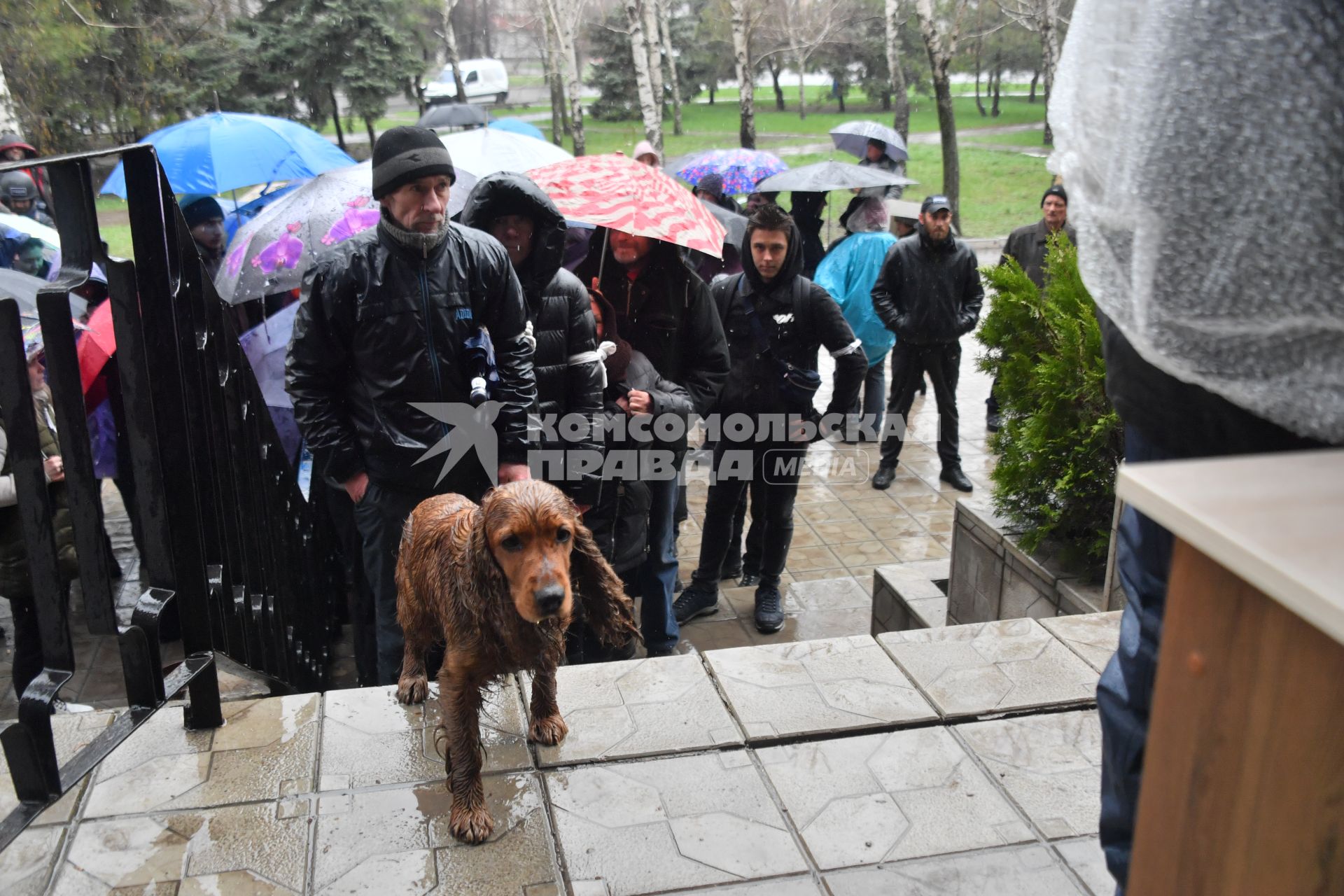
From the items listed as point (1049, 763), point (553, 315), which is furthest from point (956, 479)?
point (1049, 763)

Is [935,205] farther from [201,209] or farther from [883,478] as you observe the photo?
[201,209]

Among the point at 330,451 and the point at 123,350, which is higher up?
the point at 123,350

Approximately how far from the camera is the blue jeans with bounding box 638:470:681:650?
4.68m

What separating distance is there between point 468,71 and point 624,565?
4659 cm

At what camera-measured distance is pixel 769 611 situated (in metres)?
5.55

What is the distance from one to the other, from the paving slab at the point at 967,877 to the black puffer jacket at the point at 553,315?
2.02 meters

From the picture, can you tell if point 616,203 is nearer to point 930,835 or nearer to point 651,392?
point 651,392

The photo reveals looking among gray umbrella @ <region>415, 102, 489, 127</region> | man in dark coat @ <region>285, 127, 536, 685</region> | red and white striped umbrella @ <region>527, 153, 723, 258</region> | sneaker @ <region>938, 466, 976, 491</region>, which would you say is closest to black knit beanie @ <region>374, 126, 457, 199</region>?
man in dark coat @ <region>285, 127, 536, 685</region>

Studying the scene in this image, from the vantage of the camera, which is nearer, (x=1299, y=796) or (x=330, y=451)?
(x=1299, y=796)

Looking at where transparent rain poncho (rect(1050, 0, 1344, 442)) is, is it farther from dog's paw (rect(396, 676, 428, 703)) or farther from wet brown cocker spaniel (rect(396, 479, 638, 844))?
dog's paw (rect(396, 676, 428, 703))

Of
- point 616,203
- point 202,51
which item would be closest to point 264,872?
point 616,203

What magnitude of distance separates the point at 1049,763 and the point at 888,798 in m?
0.50

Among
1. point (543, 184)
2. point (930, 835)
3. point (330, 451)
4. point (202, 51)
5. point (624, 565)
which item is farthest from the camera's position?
point (202, 51)

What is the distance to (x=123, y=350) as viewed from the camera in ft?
8.20
